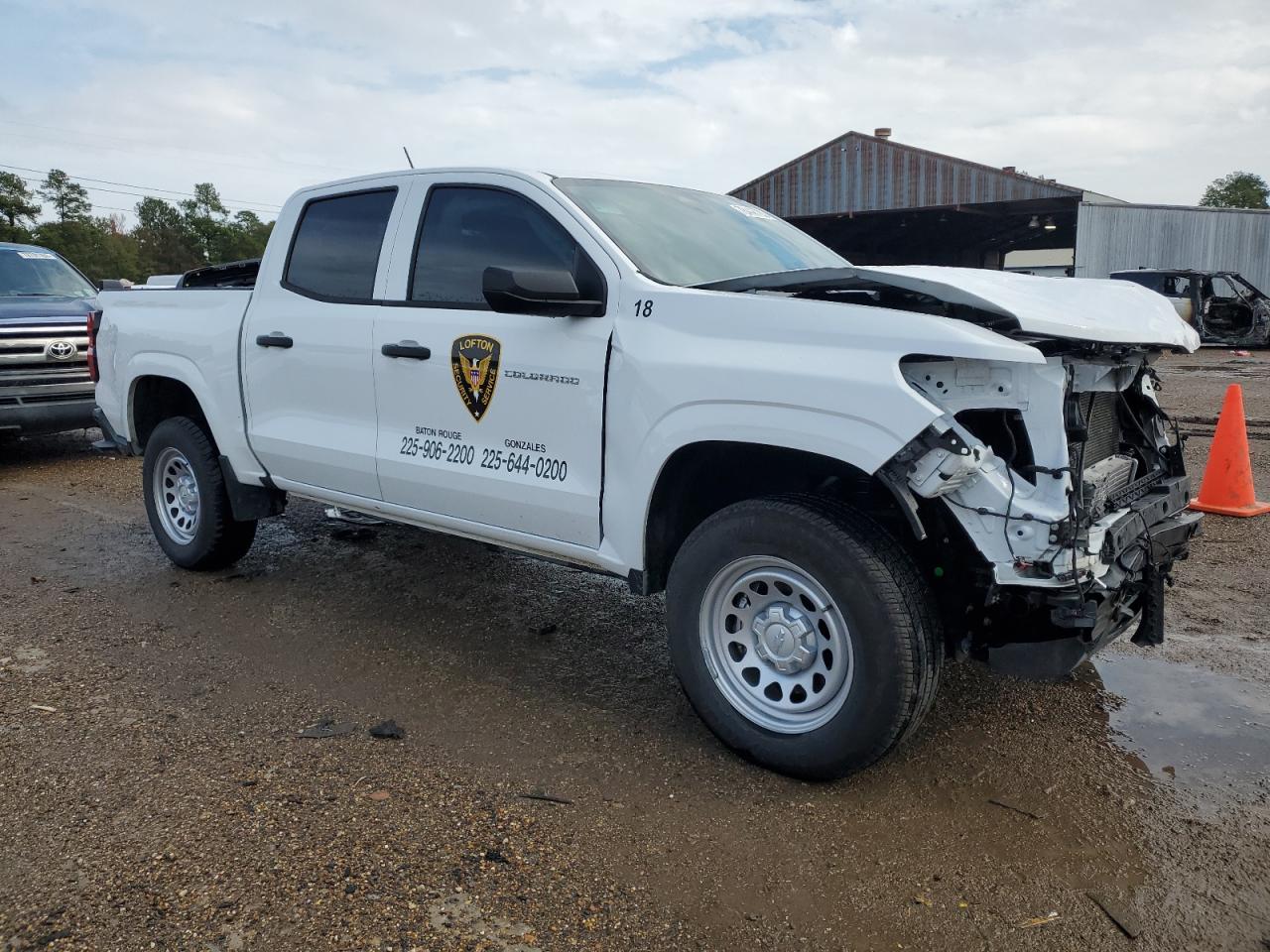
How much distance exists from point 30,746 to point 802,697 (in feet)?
8.88

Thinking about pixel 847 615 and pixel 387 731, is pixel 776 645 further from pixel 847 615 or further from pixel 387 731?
pixel 387 731

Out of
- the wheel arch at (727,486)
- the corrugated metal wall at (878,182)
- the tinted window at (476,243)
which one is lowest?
the wheel arch at (727,486)

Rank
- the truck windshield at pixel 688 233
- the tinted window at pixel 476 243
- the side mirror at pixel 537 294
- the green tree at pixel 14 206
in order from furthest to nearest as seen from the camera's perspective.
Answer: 1. the green tree at pixel 14 206
2. the tinted window at pixel 476 243
3. the truck windshield at pixel 688 233
4. the side mirror at pixel 537 294

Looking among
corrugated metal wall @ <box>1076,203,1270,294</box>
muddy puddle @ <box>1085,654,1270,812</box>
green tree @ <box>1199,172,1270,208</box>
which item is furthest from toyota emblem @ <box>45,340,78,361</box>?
green tree @ <box>1199,172,1270,208</box>

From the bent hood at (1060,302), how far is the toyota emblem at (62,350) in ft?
26.6

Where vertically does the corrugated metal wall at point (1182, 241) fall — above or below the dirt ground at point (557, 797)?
above

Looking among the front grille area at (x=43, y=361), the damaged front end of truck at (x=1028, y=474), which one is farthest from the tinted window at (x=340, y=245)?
the front grille area at (x=43, y=361)

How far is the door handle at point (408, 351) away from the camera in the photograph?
4.09m

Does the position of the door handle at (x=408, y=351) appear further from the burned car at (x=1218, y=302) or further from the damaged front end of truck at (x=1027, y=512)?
the burned car at (x=1218, y=302)

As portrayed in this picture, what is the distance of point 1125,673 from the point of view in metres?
4.19

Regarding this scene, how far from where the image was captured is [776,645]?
3283mm

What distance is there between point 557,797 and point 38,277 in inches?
372

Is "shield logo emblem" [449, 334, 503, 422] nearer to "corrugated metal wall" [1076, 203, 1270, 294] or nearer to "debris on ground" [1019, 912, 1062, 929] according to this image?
"debris on ground" [1019, 912, 1062, 929]

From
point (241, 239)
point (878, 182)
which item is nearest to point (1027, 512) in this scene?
point (878, 182)
